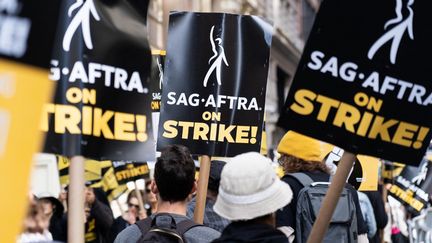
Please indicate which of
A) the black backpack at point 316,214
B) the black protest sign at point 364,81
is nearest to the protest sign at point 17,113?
the black protest sign at point 364,81

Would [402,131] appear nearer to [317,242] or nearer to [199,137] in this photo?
[317,242]

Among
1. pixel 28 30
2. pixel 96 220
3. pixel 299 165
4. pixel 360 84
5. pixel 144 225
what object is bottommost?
pixel 96 220

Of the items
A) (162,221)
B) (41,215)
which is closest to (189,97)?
(162,221)

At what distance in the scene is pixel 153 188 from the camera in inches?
143

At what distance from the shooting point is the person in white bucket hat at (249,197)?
109 inches

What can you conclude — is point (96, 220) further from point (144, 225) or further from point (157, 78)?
point (144, 225)

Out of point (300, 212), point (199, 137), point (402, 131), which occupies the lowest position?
point (300, 212)

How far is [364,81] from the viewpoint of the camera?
2.87m

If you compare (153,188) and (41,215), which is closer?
(41,215)

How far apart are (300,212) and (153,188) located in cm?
91

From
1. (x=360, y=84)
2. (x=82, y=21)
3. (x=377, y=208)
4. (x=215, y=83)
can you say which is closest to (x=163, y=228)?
(x=82, y=21)

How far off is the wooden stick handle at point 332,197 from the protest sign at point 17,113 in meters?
1.22

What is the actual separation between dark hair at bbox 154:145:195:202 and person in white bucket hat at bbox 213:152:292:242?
1.96 ft

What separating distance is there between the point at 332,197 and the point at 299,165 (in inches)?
62.2
